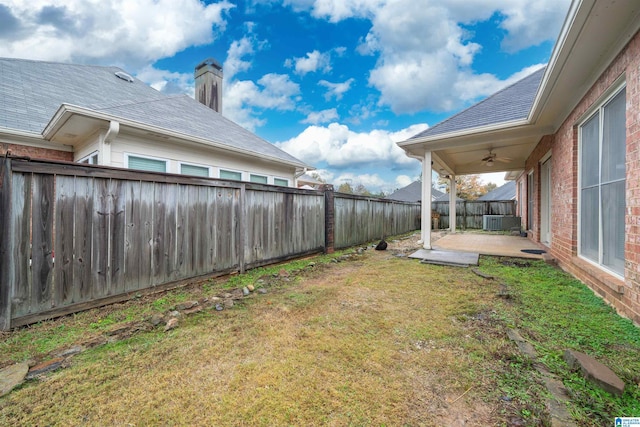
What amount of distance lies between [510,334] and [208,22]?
11.5 meters

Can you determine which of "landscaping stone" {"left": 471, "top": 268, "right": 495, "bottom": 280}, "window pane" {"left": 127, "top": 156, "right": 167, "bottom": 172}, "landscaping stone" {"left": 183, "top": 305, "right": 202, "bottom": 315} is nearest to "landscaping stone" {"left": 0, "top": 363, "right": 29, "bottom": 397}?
"landscaping stone" {"left": 183, "top": 305, "right": 202, "bottom": 315}

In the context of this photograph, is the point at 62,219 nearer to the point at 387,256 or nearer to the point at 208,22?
the point at 387,256

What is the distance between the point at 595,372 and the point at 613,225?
235 centimetres

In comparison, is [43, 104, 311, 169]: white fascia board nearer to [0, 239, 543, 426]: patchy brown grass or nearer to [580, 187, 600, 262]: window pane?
[0, 239, 543, 426]: patchy brown grass

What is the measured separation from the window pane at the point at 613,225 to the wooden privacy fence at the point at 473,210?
497 inches

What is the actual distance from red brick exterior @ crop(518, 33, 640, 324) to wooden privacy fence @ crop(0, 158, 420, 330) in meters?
4.97

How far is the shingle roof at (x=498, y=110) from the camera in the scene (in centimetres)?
575

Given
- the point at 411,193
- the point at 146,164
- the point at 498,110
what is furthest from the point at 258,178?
the point at 411,193

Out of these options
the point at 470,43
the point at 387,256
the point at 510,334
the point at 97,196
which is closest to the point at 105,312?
the point at 97,196


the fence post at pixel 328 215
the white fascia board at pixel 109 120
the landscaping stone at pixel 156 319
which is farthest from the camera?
the fence post at pixel 328 215

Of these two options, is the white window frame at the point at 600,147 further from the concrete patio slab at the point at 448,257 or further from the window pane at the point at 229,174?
the window pane at the point at 229,174

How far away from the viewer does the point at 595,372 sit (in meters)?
1.69

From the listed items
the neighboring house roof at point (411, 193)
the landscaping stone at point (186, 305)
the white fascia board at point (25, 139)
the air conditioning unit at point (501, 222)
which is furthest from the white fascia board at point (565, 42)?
the neighboring house roof at point (411, 193)

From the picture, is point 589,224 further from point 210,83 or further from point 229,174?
point 210,83
